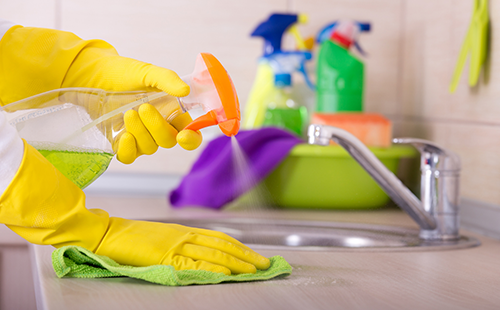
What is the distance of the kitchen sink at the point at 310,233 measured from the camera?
0.98m

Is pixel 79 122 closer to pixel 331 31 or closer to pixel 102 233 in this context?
pixel 102 233

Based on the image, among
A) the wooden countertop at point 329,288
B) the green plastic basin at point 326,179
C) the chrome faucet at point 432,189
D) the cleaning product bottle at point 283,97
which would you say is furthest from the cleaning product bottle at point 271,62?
the wooden countertop at point 329,288

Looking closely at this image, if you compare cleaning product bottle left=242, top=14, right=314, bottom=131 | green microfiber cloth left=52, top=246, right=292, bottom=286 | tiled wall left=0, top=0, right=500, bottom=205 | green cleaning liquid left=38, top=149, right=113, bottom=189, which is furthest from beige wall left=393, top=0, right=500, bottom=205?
green cleaning liquid left=38, top=149, right=113, bottom=189

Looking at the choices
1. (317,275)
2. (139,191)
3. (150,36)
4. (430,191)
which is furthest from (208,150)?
(317,275)

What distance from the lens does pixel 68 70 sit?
0.72 meters

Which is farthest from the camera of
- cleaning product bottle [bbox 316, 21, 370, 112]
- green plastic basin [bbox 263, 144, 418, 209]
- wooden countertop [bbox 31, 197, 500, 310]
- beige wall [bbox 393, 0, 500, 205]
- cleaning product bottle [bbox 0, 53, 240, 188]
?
cleaning product bottle [bbox 316, 21, 370, 112]

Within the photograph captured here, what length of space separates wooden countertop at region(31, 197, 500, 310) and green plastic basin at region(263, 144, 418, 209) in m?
0.37

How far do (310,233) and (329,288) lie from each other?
44cm

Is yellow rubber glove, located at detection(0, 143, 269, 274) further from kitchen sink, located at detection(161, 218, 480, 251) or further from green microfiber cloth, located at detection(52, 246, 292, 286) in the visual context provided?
kitchen sink, located at detection(161, 218, 480, 251)

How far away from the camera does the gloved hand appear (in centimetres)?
65

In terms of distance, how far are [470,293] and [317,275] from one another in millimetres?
160

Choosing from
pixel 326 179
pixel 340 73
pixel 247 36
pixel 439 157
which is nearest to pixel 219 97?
pixel 439 157

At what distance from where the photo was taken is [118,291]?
1.81 feet

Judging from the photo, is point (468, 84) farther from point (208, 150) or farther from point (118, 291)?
point (118, 291)
